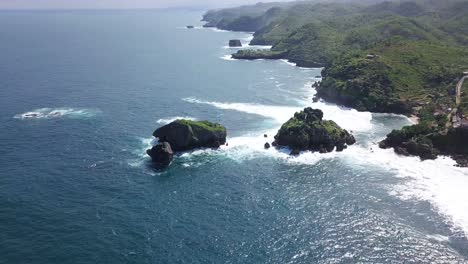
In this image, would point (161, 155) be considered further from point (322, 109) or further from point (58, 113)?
point (322, 109)

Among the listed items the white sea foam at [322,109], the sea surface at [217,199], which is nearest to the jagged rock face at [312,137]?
the sea surface at [217,199]

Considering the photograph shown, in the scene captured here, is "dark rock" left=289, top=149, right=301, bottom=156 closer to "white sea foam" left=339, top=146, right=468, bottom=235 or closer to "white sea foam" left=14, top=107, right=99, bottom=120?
"white sea foam" left=339, top=146, right=468, bottom=235

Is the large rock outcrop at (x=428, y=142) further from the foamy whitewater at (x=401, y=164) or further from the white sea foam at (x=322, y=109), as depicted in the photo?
the white sea foam at (x=322, y=109)

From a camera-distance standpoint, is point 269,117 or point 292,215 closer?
point 292,215

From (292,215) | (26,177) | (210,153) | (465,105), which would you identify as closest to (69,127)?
(26,177)

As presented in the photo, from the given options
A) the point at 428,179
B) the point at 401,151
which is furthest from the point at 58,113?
the point at 428,179

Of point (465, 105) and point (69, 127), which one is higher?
point (465, 105)

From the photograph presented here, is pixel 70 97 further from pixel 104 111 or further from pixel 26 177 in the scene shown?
pixel 26 177
